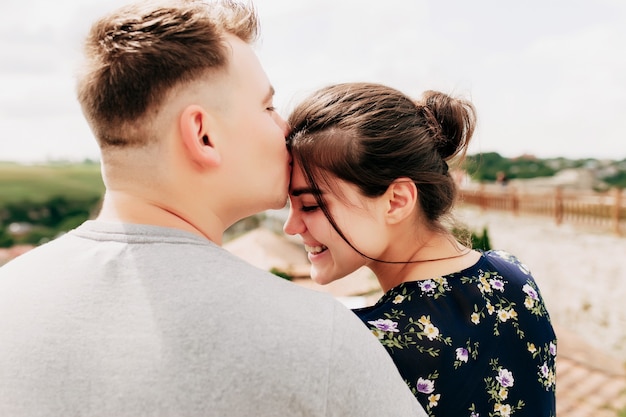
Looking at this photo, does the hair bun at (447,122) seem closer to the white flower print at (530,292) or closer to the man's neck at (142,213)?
the white flower print at (530,292)

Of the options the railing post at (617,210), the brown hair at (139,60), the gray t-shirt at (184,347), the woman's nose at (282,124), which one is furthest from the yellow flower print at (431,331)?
the railing post at (617,210)

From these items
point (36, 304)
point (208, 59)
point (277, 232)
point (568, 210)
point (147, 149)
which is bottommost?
point (568, 210)

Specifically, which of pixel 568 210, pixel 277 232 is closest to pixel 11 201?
pixel 277 232

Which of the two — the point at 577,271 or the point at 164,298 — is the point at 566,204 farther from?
the point at 164,298

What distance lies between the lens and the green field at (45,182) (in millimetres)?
27703

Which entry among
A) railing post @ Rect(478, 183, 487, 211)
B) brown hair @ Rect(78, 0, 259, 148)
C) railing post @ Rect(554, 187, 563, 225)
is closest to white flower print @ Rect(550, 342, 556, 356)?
brown hair @ Rect(78, 0, 259, 148)

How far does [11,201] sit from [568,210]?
23342 mm

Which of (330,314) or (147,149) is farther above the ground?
(147,149)

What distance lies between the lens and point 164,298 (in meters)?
1.03

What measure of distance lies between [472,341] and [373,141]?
2.33ft

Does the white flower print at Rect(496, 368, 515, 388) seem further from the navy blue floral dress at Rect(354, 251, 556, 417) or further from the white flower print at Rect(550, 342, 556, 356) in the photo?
the white flower print at Rect(550, 342, 556, 356)

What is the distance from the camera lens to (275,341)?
100 centimetres

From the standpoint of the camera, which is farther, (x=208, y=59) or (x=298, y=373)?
(x=208, y=59)

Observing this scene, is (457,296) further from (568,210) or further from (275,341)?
(568,210)
